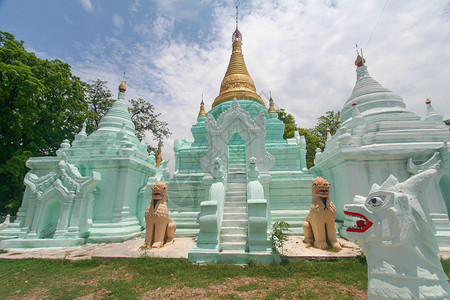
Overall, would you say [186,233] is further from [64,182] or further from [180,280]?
[64,182]

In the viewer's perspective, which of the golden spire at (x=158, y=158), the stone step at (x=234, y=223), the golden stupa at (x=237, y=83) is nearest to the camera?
the stone step at (x=234, y=223)

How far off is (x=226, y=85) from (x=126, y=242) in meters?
15.6

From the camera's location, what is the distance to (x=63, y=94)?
18469 millimetres

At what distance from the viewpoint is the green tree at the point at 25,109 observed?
14456 millimetres

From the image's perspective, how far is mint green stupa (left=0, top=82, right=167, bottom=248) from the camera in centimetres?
899

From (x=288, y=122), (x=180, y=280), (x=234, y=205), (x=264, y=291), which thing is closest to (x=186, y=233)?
(x=234, y=205)

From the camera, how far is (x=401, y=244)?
282 centimetres

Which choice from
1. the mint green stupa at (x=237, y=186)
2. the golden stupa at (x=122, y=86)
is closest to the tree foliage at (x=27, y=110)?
the golden stupa at (x=122, y=86)

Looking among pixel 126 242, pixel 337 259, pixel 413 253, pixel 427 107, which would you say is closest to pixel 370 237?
pixel 413 253

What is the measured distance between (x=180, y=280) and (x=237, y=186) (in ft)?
16.5

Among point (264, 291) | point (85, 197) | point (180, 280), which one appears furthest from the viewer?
point (85, 197)

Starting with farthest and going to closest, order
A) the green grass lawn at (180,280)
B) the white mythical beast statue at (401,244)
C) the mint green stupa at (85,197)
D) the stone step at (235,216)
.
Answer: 1. the mint green stupa at (85,197)
2. the stone step at (235,216)
3. the green grass lawn at (180,280)
4. the white mythical beast statue at (401,244)

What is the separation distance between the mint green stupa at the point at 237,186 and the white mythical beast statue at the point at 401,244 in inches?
134

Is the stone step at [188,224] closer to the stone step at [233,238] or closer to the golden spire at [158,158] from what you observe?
the stone step at [233,238]
